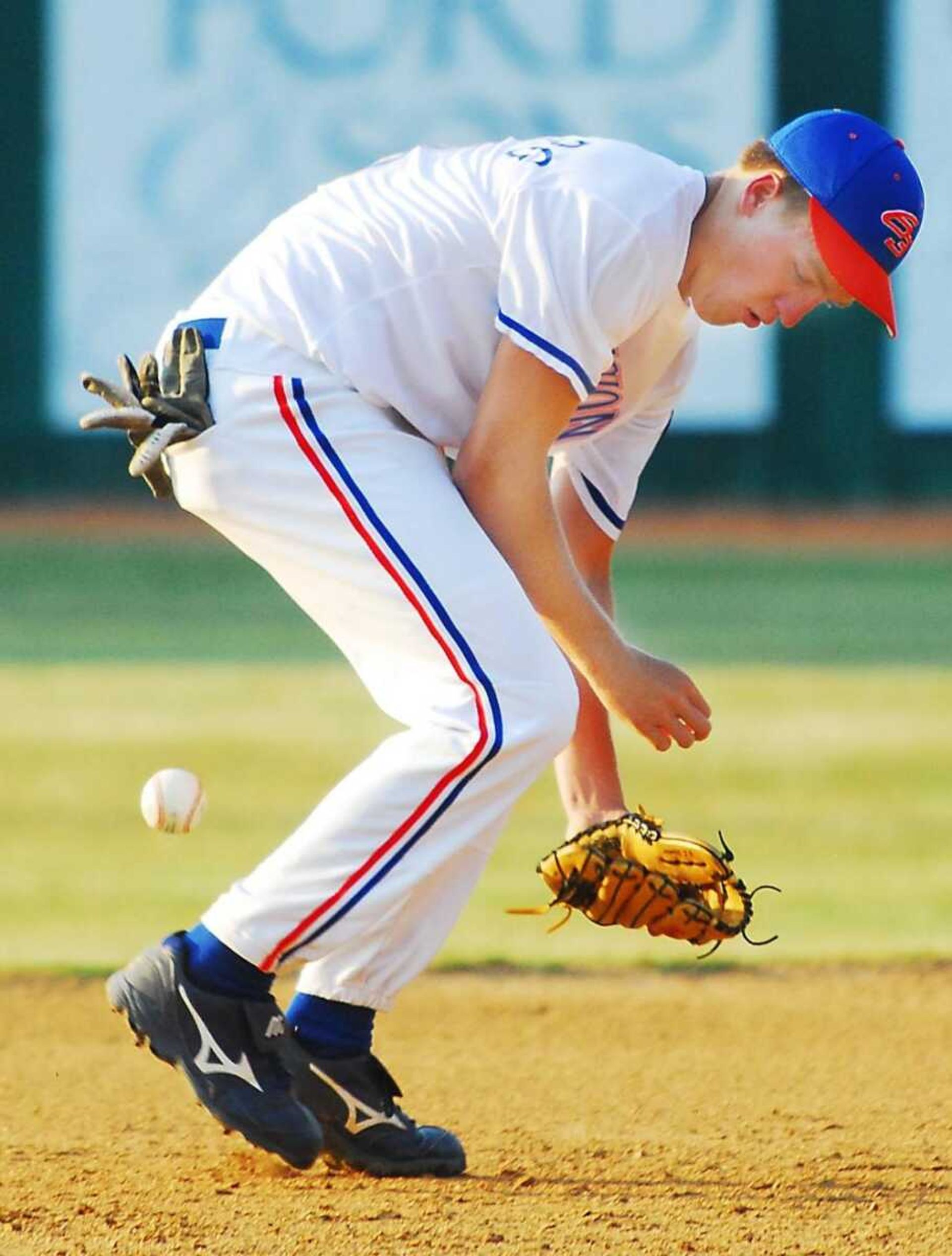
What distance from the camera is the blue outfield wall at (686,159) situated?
44.2 ft

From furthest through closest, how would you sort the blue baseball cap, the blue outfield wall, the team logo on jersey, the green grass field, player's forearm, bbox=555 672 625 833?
the blue outfield wall → the green grass field → player's forearm, bbox=555 672 625 833 → the team logo on jersey → the blue baseball cap

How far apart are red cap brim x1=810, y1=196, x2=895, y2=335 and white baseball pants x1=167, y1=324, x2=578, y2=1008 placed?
63 cm

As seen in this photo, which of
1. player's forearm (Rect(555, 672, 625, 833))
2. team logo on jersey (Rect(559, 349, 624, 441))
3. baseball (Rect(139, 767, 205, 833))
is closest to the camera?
team logo on jersey (Rect(559, 349, 624, 441))

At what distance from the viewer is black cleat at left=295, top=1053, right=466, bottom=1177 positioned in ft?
10.8

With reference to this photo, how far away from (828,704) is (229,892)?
5.39m

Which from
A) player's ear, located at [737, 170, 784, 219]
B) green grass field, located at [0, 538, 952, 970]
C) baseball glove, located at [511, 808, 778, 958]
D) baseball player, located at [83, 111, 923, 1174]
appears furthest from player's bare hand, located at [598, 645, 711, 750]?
green grass field, located at [0, 538, 952, 970]

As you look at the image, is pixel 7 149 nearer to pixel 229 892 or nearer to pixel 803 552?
pixel 803 552

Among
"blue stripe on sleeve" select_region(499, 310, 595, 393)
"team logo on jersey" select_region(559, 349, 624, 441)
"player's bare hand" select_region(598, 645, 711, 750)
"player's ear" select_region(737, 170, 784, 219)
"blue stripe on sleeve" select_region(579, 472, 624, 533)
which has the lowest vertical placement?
"player's bare hand" select_region(598, 645, 711, 750)

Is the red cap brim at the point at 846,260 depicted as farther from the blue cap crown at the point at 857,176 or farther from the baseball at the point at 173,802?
the baseball at the point at 173,802

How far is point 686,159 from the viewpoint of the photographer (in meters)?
13.4

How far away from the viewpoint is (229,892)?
3.15 metres

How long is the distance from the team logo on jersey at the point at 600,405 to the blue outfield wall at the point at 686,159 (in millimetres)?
10123

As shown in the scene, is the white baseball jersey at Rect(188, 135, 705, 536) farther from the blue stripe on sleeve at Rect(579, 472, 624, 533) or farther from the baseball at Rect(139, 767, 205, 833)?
the baseball at Rect(139, 767, 205, 833)

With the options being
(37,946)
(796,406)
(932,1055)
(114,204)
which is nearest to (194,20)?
(114,204)
